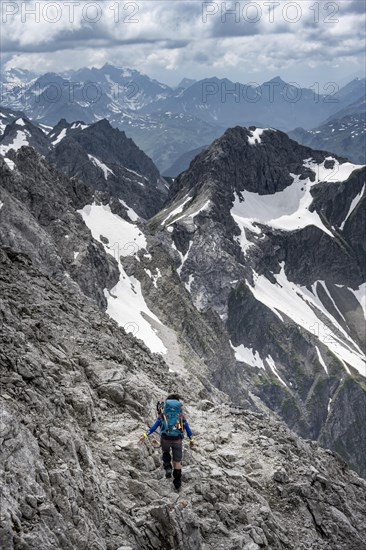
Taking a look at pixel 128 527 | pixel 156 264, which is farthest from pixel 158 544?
pixel 156 264

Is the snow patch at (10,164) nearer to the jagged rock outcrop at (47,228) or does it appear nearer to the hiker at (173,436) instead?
the jagged rock outcrop at (47,228)

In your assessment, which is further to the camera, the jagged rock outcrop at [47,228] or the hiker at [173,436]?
the jagged rock outcrop at [47,228]

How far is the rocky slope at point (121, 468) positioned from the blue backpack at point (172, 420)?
5.16ft

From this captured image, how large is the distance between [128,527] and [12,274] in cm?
2278

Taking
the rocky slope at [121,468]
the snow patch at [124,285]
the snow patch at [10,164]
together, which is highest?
the snow patch at [10,164]

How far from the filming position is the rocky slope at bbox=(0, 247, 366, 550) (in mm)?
17422

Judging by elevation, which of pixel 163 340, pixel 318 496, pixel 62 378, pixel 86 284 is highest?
pixel 62 378

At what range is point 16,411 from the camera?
19266 mm

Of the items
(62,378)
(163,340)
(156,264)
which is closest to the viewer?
(62,378)

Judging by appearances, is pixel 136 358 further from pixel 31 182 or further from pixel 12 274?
pixel 31 182

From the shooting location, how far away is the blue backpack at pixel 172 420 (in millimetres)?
22078

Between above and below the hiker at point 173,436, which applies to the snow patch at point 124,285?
below

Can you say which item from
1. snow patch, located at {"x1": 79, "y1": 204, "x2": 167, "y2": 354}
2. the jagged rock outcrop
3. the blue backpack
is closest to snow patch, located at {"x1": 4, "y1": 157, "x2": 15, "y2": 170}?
the jagged rock outcrop

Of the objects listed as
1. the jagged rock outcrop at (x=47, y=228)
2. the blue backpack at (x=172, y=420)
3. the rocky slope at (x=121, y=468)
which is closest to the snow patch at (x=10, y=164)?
the jagged rock outcrop at (x=47, y=228)
